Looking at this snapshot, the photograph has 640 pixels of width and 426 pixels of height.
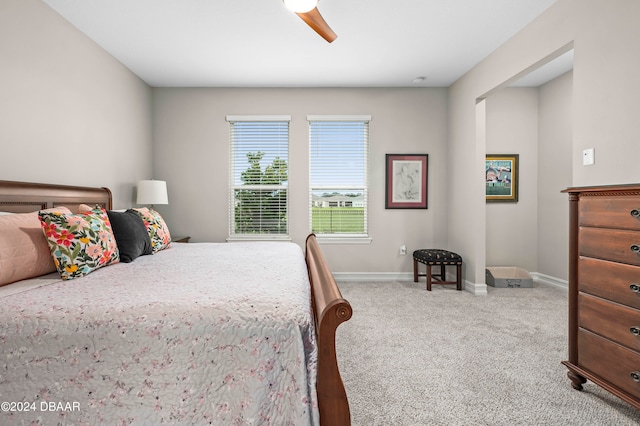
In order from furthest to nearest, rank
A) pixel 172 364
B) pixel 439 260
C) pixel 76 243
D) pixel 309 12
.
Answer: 1. pixel 439 260
2. pixel 309 12
3. pixel 76 243
4. pixel 172 364

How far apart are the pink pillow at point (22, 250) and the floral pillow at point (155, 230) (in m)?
0.83

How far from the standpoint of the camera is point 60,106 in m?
2.65

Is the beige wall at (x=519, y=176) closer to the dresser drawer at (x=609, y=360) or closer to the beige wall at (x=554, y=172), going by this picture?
the beige wall at (x=554, y=172)

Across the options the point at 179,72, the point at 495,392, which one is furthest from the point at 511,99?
the point at 179,72

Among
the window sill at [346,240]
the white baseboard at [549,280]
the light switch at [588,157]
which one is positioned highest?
the light switch at [588,157]

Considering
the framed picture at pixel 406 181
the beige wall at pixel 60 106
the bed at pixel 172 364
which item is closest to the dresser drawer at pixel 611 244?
the bed at pixel 172 364

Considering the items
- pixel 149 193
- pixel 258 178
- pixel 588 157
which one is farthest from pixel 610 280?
pixel 149 193

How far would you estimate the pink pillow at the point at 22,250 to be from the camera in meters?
1.56

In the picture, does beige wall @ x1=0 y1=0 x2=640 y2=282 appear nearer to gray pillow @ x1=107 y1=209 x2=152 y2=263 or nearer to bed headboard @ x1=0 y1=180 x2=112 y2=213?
bed headboard @ x1=0 y1=180 x2=112 y2=213

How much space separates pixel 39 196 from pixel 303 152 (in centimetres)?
290

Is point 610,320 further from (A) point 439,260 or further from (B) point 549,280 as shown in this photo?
(B) point 549,280

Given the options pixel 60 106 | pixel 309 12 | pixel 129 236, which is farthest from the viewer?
pixel 60 106

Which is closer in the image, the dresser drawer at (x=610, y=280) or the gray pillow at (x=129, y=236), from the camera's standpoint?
the dresser drawer at (x=610, y=280)

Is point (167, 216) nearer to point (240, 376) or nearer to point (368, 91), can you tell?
point (368, 91)
